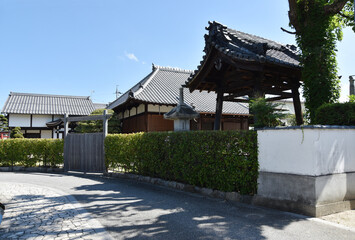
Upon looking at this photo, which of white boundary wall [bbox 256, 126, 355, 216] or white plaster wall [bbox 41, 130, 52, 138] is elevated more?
white plaster wall [bbox 41, 130, 52, 138]

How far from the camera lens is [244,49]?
25.1 ft

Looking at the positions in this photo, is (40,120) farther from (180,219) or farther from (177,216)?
(180,219)

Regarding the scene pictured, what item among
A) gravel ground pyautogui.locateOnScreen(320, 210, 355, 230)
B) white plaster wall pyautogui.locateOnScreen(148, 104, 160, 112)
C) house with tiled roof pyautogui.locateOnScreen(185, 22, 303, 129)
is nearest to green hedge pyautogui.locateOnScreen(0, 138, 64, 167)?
white plaster wall pyautogui.locateOnScreen(148, 104, 160, 112)

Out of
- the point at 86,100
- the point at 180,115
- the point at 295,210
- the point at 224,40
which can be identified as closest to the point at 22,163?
the point at 180,115

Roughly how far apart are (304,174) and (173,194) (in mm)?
3641

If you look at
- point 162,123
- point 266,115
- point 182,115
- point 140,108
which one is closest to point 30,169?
point 140,108

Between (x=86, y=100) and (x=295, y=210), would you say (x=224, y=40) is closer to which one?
(x=295, y=210)

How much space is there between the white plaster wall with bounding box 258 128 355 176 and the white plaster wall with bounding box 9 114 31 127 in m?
27.0

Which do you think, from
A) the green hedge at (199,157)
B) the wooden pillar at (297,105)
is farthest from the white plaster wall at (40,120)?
the wooden pillar at (297,105)

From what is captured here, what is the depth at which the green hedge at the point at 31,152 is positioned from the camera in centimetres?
1305

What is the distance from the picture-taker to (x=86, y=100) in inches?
1313

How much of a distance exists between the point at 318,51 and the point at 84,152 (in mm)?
10516

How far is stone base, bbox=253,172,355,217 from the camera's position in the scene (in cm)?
473

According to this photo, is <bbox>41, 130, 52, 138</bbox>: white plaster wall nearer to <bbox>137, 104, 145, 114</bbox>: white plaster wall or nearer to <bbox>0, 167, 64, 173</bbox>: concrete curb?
<bbox>0, 167, 64, 173</bbox>: concrete curb
